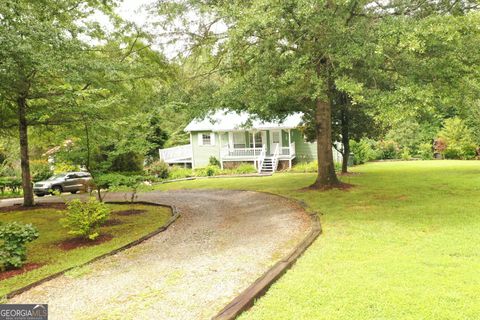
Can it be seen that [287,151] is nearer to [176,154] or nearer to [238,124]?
[238,124]

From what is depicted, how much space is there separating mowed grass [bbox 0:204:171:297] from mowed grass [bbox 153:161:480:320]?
4605 millimetres

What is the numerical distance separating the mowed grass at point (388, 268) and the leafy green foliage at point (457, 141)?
22392 millimetres

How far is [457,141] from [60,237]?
33.2 metres

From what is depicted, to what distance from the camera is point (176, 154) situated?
31984mm

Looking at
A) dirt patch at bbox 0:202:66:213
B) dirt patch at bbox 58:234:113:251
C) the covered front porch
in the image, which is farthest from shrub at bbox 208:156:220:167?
dirt patch at bbox 58:234:113:251

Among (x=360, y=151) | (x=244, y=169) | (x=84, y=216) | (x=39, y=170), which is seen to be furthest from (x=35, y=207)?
(x=360, y=151)

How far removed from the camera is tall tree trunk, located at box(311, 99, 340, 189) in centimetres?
1559

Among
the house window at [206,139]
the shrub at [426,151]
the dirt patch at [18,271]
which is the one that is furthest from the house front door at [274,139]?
the dirt patch at [18,271]

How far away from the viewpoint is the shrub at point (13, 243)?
22.2 ft

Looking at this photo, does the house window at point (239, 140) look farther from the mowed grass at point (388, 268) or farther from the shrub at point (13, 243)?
the shrub at point (13, 243)

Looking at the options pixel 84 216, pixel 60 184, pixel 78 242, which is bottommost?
pixel 78 242

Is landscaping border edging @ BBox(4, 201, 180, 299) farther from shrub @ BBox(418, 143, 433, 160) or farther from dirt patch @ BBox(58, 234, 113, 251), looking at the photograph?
shrub @ BBox(418, 143, 433, 160)

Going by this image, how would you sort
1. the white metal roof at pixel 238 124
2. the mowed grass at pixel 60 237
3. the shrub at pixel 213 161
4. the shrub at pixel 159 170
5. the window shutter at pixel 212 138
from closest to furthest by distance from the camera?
the mowed grass at pixel 60 237 → the shrub at pixel 159 170 → the white metal roof at pixel 238 124 → the shrub at pixel 213 161 → the window shutter at pixel 212 138

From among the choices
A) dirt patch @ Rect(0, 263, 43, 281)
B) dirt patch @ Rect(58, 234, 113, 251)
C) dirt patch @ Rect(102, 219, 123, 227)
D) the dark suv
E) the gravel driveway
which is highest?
the dark suv
